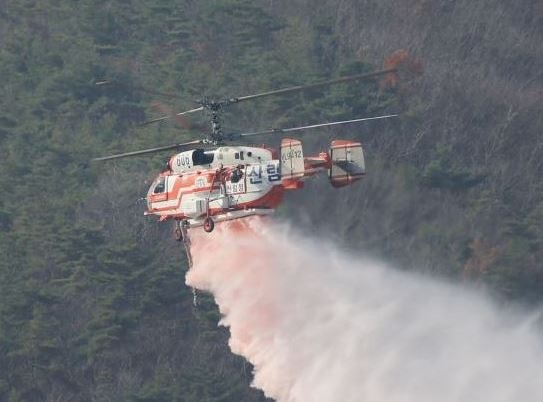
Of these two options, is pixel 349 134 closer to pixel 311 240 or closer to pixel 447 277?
pixel 447 277

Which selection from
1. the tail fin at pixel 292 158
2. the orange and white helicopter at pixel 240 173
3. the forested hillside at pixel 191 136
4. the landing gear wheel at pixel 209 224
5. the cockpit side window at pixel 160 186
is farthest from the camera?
the forested hillside at pixel 191 136

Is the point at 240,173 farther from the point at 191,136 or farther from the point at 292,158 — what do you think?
the point at 191,136

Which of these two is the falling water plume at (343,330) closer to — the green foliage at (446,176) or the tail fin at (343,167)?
the tail fin at (343,167)

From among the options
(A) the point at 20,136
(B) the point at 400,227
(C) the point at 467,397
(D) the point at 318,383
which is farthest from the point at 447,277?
(A) the point at 20,136

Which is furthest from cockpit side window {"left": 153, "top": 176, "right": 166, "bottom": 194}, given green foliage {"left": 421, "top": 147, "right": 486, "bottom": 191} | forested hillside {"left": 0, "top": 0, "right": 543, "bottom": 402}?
green foliage {"left": 421, "top": 147, "right": 486, "bottom": 191}

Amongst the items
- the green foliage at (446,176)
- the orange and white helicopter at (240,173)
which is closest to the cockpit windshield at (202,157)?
the orange and white helicopter at (240,173)

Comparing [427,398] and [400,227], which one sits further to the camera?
[400,227]

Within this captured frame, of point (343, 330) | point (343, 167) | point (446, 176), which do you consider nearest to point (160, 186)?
point (343, 167)
